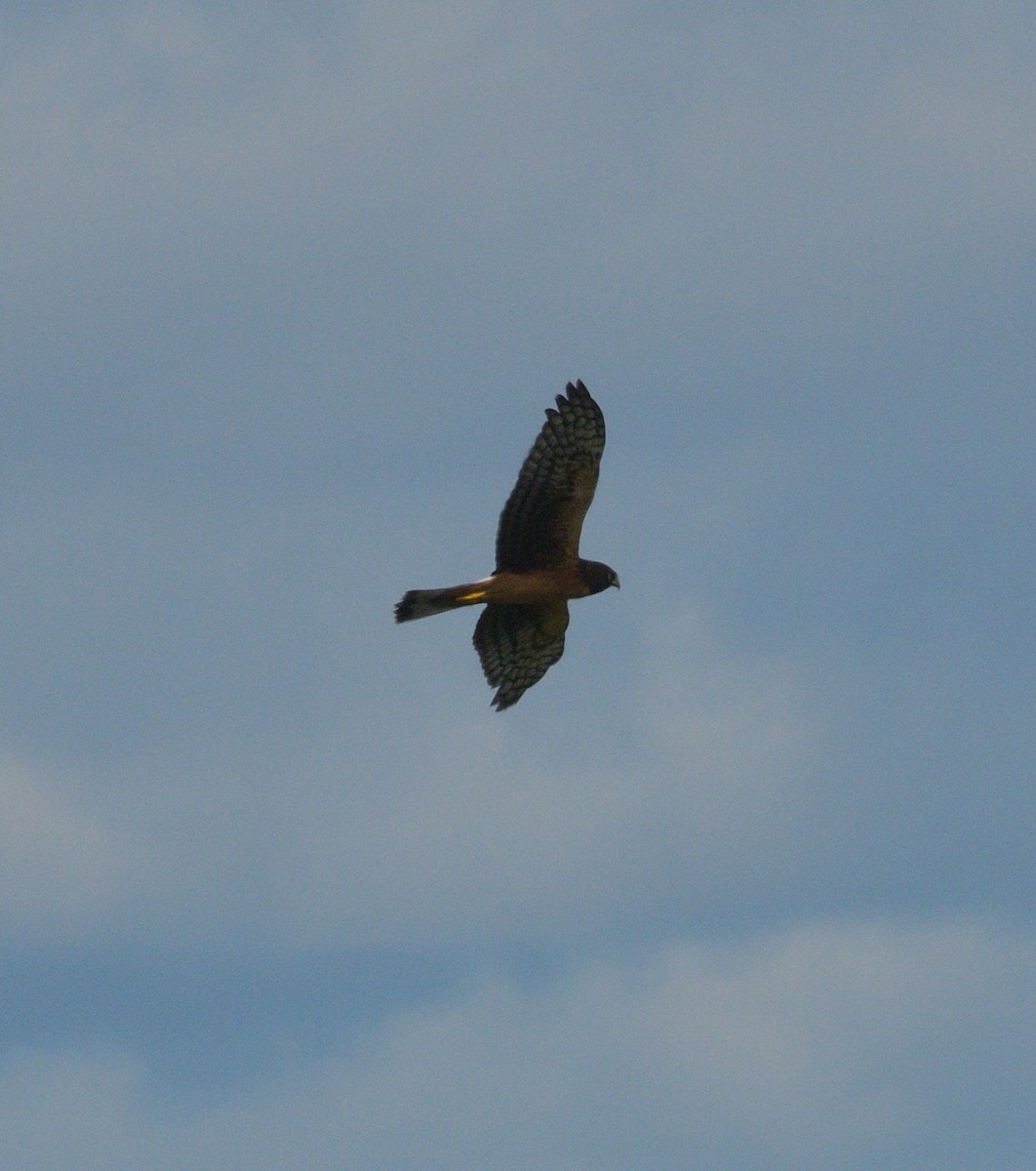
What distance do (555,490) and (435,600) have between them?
201 cm

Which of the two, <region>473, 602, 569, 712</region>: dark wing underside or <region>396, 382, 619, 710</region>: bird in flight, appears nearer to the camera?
<region>396, 382, 619, 710</region>: bird in flight

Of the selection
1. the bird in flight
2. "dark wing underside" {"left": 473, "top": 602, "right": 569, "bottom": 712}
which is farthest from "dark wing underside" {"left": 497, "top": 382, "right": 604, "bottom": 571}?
"dark wing underside" {"left": 473, "top": 602, "right": 569, "bottom": 712}

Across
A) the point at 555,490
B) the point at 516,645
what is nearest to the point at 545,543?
the point at 555,490

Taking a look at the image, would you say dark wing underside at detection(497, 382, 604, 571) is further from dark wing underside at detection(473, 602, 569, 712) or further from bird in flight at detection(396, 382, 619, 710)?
dark wing underside at detection(473, 602, 569, 712)

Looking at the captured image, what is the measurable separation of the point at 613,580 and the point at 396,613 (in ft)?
9.25

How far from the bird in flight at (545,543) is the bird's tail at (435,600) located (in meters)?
0.01

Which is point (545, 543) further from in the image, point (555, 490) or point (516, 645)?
point (516, 645)

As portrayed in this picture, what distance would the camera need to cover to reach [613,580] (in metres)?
57.3

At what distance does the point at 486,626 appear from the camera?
2281 inches

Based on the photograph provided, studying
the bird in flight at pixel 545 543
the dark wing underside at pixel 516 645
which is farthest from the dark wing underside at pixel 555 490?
the dark wing underside at pixel 516 645

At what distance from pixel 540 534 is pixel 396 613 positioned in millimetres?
2088

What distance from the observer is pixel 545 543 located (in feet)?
187

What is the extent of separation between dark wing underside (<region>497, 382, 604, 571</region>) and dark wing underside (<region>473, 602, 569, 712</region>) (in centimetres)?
92

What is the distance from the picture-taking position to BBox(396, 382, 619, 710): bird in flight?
56.6m
